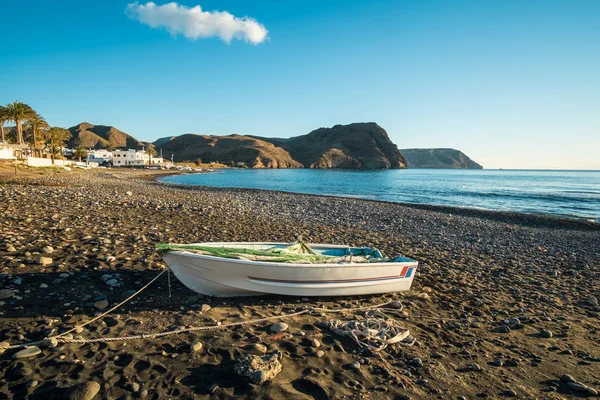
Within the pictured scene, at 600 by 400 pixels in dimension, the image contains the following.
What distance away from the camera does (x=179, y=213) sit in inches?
689

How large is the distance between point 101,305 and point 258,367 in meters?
3.88

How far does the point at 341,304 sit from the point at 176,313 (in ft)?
12.6

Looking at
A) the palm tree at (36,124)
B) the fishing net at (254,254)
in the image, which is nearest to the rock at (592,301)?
the fishing net at (254,254)

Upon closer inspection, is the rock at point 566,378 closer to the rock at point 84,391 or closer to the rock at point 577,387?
the rock at point 577,387

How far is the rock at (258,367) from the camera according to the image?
444 cm

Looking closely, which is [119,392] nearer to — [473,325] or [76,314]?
[76,314]

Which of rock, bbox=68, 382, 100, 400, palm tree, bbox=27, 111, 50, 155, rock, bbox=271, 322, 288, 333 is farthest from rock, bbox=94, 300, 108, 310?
palm tree, bbox=27, 111, 50, 155

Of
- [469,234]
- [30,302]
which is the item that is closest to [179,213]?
[30,302]

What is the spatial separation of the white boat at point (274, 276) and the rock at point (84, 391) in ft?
9.51

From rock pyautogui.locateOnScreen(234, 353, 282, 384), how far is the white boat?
224cm

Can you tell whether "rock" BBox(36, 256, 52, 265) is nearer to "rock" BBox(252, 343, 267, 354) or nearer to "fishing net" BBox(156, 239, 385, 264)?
"fishing net" BBox(156, 239, 385, 264)

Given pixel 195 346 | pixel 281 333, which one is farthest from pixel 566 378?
pixel 195 346

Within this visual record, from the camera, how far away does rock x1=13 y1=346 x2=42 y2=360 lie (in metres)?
4.55

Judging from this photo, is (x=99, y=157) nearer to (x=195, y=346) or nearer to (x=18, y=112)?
(x=18, y=112)
